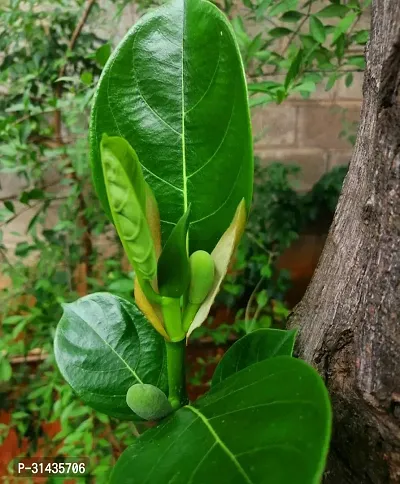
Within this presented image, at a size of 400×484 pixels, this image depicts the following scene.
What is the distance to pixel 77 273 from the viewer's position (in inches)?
53.7

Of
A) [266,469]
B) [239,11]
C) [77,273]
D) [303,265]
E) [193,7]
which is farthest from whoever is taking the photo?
[303,265]

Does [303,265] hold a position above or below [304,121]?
below

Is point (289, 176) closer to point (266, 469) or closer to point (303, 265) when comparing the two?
point (303, 265)

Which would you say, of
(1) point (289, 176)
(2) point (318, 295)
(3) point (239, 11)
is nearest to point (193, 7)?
(2) point (318, 295)

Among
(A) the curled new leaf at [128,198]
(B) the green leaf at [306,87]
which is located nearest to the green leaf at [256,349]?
(A) the curled new leaf at [128,198]

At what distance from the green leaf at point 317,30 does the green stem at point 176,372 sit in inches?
24.6

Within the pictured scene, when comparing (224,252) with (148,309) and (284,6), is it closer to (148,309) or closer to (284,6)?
(148,309)

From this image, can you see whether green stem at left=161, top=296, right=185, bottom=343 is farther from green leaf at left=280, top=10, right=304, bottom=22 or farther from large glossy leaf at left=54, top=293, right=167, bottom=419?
green leaf at left=280, top=10, right=304, bottom=22

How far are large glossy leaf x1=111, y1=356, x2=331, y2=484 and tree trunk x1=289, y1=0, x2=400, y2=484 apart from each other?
7 cm

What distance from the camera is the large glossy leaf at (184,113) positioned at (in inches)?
14.7

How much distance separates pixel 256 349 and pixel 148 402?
4.2 inches

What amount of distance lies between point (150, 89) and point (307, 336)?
246 millimetres

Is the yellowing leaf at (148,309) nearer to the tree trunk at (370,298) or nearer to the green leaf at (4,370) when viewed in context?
the tree trunk at (370,298)

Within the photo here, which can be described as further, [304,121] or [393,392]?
[304,121]
